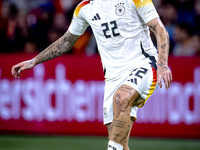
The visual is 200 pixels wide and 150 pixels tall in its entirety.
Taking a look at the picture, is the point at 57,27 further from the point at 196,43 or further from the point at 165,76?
the point at 165,76

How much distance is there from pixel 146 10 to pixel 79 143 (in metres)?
3.59

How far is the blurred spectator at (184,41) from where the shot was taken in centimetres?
704

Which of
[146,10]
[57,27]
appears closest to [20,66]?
[146,10]

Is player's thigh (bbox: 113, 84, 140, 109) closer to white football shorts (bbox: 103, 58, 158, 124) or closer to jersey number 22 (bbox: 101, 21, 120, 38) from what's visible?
white football shorts (bbox: 103, 58, 158, 124)

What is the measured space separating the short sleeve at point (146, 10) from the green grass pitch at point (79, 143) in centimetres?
314

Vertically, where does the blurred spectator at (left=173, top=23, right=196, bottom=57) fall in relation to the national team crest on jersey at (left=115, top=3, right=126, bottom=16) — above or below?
above

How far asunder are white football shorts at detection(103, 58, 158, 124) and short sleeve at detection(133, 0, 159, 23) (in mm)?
482

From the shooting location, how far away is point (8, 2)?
855cm

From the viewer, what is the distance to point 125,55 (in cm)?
338

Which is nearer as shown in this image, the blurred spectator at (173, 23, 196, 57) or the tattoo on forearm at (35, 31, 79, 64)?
the tattoo on forearm at (35, 31, 79, 64)

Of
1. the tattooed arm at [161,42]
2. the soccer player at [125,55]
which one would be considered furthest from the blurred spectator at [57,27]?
the tattooed arm at [161,42]

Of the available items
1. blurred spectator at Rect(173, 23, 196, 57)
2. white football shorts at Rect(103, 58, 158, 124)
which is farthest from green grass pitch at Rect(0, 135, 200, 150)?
white football shorts at Rect(103, 58, 158, 124)

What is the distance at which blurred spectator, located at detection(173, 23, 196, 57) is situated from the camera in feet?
23.1

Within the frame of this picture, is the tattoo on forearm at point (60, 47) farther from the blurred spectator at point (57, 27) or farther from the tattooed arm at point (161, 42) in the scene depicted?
the blurred spectator at point (57, 27)
